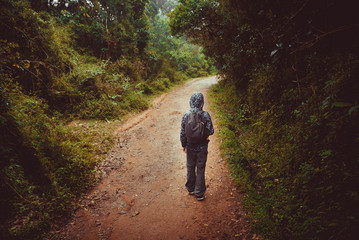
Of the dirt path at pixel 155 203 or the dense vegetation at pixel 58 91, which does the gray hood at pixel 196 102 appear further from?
the dense vegetation at pixel 58 91

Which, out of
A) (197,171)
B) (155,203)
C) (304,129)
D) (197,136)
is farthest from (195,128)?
(304,129)

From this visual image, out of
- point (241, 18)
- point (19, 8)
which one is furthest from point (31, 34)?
point (241, 18)

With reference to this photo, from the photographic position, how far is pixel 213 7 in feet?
36.5

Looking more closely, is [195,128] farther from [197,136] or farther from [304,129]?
[304,129]

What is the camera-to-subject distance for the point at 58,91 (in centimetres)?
753

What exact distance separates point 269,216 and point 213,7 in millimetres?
12624

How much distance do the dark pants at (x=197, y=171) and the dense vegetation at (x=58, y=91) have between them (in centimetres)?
284

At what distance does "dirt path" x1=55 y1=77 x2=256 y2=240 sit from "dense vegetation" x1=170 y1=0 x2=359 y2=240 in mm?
513

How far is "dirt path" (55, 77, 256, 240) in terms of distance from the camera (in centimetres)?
326

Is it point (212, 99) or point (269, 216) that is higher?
point (212, 99)

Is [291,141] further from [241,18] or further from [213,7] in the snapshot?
[213,7]

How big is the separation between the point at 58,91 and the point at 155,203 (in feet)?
23.4

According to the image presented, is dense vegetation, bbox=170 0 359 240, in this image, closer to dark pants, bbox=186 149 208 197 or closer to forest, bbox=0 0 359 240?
forest, bbox=0 0 359 240

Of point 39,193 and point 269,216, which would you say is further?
point 39,193
